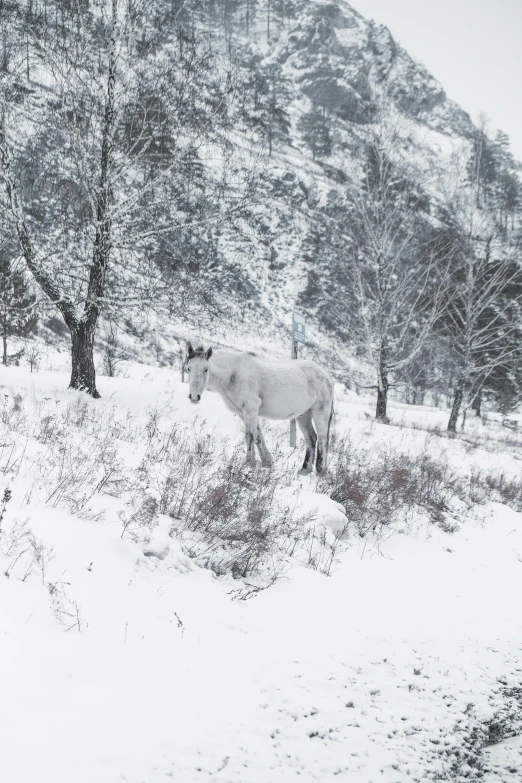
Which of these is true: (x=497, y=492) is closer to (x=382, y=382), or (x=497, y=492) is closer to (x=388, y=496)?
(x=388, y=496)

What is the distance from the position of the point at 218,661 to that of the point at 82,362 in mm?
9894

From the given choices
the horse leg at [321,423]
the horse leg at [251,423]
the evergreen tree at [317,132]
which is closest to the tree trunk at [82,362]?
the horse leg at [251,423]

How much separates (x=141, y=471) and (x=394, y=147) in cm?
1801

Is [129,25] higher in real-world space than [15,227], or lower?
higher

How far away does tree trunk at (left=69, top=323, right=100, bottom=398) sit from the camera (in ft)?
36.5

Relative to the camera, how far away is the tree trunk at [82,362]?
36.5 feet

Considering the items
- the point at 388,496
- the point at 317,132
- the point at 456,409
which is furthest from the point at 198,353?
the point at 317,132

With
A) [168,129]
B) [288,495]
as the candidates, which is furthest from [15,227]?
[288,495]

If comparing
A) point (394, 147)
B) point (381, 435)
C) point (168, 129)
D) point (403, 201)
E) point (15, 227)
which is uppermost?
point (394, 147)

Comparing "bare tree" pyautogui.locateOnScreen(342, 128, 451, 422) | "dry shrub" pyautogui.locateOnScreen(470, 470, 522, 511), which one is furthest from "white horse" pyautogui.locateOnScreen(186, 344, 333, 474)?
"bare tree" pyautogui.locateOnScreen(342, 128, 451, 422)

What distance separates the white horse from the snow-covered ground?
116 inches

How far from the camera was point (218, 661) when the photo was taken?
96.2 inches

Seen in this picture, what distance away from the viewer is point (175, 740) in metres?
1.84

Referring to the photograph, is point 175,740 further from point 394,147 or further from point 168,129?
point 394,147
